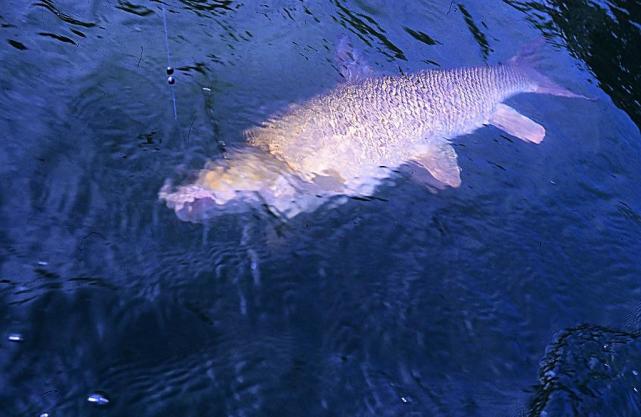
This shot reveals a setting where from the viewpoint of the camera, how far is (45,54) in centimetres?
430

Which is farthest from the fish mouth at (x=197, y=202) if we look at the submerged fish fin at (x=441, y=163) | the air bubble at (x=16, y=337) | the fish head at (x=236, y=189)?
the submerged fish fin at (x=441, y=163)

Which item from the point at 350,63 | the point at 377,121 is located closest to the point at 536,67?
the point at 350,63

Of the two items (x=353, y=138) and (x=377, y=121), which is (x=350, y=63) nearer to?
(x=377, y=121)

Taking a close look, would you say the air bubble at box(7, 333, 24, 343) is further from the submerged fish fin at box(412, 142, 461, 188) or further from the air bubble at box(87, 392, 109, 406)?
the submerged fish fin at box(412, 142, 461, 188)

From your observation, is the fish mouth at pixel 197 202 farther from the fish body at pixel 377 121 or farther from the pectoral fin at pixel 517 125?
the pectoral fin at pixel 517 125

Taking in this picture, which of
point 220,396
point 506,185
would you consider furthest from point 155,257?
point 506,185

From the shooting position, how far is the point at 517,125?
5.18m

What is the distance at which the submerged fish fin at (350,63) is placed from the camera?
4836 mm

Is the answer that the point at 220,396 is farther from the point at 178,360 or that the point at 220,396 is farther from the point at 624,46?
the point at 624,46

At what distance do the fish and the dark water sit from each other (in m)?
0.14

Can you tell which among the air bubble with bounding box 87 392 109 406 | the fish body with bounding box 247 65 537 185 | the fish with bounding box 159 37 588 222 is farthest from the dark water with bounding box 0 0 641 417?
the fish body with bounding box 247 65 537 185

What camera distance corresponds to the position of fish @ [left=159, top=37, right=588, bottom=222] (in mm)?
3738

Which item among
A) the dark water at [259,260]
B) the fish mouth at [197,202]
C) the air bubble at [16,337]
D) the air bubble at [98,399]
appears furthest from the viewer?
the fish mouth at [197,202]

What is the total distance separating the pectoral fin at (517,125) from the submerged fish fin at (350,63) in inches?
52.6
